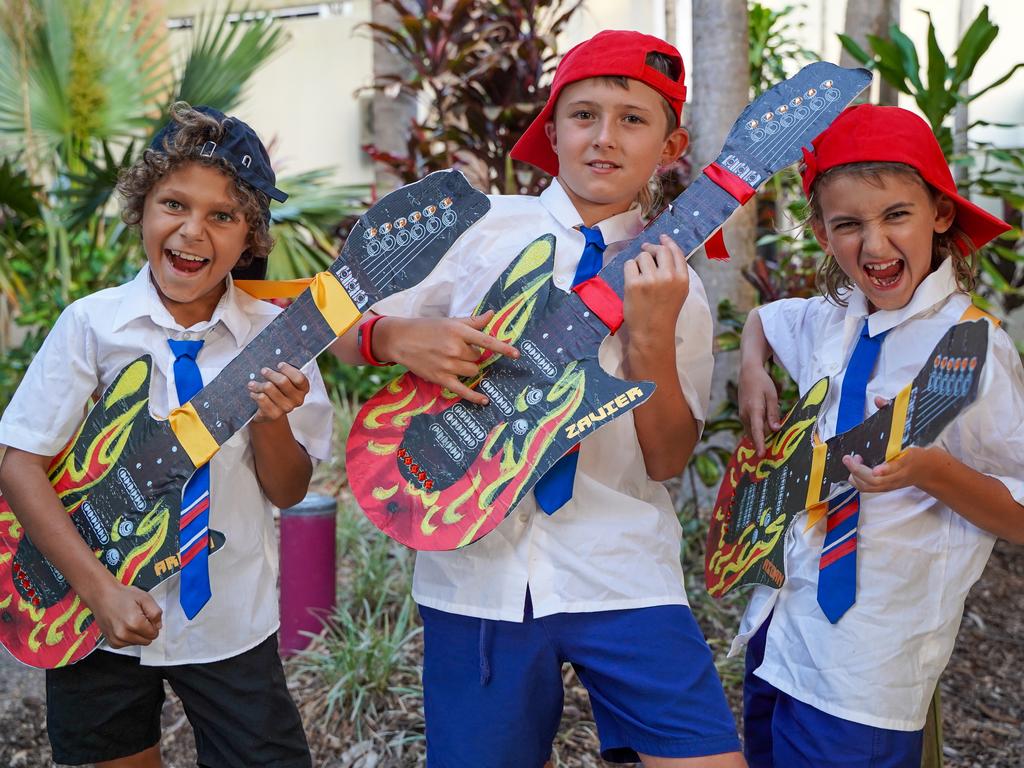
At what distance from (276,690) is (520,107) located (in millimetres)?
2650

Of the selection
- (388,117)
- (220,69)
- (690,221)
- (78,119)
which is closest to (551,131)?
(690,221)

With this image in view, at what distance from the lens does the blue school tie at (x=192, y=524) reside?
1.77 meters

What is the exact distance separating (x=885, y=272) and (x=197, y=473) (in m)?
1.23

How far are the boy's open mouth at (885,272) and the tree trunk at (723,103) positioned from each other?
1.65 metres

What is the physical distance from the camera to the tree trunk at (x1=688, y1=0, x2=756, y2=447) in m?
3.36

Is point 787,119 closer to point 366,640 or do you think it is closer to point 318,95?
point 366,640

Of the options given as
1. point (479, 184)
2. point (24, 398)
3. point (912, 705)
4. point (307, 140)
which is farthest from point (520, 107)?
point (307, 140)

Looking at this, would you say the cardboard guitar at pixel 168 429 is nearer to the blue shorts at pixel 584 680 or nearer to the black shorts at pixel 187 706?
the black shorts at pixel 187 706

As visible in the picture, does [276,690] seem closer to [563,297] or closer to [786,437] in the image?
[563,297]

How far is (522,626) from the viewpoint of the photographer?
1.69m

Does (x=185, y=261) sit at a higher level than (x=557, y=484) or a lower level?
higher

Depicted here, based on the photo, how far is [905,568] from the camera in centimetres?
165

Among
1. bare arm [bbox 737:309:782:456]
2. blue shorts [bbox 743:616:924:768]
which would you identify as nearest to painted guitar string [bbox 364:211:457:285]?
bare arm [bbox 737:309:782:456]

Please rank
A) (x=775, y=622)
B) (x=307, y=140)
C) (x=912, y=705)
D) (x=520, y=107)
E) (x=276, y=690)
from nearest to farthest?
(x=912, y=705), (x=775, y=622), (x=276, y=690), (x=520, y=107), (x=307, y=140)
